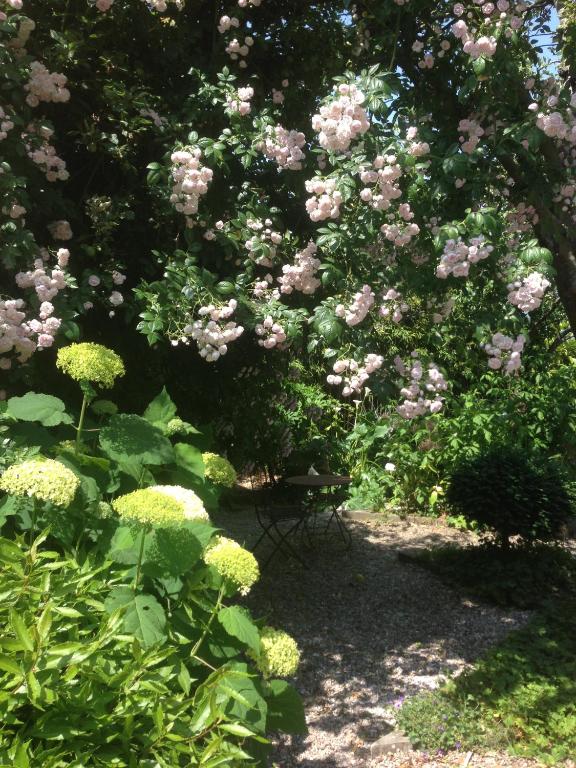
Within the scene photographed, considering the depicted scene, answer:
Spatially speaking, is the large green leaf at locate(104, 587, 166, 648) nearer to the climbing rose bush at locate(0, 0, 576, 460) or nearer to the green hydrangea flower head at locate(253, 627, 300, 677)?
the green hydrangea flower head at locate(253, 627, 300, 677)

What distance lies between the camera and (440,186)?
10.2ft

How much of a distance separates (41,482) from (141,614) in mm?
362

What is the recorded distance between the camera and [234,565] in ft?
5.83

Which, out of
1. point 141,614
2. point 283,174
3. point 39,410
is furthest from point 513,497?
point 141,614

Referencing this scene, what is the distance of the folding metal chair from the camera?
546 cm

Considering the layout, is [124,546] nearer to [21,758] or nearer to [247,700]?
[247,700]

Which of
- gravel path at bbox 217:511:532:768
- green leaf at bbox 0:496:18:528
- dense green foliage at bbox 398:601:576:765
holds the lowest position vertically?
gravel path at bbox 217:511:532:768

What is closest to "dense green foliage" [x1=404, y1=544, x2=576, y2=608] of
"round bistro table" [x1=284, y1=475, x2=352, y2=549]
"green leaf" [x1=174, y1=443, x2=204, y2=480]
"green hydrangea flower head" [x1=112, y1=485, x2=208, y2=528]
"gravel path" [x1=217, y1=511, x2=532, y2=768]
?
"gravel path" [x1=217, y1=511, x2=532, y2=768]

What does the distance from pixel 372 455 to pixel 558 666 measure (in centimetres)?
406

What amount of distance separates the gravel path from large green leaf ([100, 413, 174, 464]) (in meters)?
1.60

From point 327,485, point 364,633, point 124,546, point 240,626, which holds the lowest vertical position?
point 364,633

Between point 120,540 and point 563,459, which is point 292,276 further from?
point 563,459

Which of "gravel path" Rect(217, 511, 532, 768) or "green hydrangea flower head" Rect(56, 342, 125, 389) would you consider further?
"gravel path" Rect(217, 511, 532, 768)

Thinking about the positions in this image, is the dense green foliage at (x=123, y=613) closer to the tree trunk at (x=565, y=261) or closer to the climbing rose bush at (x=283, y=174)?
the climbing rose bush at (x=283, y=174)
